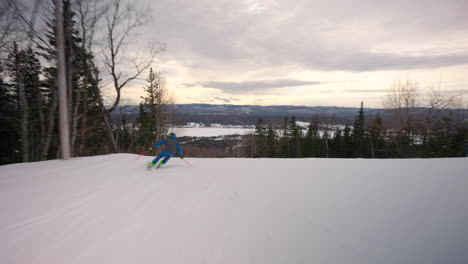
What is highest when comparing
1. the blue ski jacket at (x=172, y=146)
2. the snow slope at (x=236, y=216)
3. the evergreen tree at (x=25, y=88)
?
the evergreen tree at (x=25, y=88)

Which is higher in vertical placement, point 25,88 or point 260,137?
point 25,88

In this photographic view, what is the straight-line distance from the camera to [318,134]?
3719cm

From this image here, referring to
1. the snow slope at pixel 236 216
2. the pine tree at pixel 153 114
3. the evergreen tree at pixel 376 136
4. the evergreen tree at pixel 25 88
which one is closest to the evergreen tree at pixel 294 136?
the evergreen tree at pixel 376 136

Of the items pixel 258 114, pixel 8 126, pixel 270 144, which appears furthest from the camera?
pixel 258 114

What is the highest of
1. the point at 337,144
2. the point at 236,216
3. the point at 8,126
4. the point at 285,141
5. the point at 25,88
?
the point at 25,88

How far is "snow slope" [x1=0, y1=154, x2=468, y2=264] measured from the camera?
216 cm

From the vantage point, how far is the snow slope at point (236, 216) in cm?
216

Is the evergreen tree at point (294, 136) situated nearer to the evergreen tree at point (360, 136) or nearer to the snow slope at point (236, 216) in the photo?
the evergreen tree at point (360, 136)

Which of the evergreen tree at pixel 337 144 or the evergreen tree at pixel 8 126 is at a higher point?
the evergreen tree at pixel 8 126

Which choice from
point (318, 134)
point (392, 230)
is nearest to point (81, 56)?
point (392, 230)

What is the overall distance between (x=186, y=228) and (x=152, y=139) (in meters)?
27.6

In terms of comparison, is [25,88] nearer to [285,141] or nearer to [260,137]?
[260,137]

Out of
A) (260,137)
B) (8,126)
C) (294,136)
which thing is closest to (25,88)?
(8,126)

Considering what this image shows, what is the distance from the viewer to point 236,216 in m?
3.00
